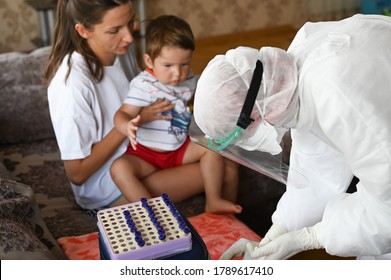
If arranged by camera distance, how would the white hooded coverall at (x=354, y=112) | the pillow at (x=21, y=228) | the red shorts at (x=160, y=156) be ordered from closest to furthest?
1. the white hooded coverall at (x=354, y=112)
2. the pillow at (x=21, y=228)
3. the red shorts at (x=160, y=156)

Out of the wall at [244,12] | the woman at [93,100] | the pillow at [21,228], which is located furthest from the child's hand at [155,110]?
the wall at [244,12]

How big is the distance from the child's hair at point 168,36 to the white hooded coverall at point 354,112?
556 mm

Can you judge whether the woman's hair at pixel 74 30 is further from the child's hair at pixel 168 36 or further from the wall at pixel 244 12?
the wall at pixel 244 12

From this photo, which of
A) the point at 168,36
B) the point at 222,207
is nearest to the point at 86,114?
the point at 168,36

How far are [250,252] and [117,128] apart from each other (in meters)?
0.63

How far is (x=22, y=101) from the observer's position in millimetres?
2150

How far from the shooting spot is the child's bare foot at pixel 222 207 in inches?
67.9

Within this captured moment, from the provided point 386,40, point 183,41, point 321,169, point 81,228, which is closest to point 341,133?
point 386,40

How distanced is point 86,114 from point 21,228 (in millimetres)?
553

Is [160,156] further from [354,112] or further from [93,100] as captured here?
[354,112]

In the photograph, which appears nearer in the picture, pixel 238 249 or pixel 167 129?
pixel 238 249

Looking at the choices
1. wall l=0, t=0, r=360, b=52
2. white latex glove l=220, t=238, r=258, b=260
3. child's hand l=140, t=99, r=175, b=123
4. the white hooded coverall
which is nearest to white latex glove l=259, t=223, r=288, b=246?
white latex glove l=220, t=238, r=258, b=260

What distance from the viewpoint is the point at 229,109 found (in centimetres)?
110

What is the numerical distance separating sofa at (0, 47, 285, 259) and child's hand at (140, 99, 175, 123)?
0.31 metres
